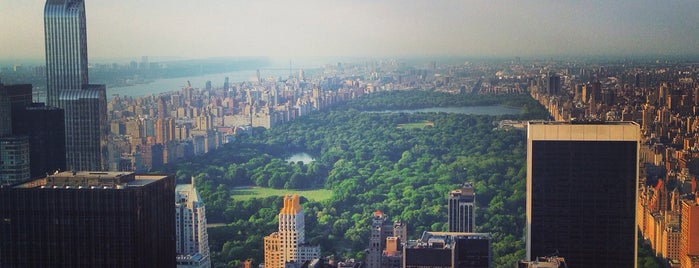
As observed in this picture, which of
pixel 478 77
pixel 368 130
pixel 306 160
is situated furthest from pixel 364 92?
pixel 478 77

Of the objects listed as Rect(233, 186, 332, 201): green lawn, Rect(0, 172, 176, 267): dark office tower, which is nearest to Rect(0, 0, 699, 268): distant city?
Rect(0, 172, 176, 267): dark office tower

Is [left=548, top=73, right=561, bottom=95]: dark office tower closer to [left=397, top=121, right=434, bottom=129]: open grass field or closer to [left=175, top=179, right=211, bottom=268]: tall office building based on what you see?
[left=397, top=121, right=434, bottom=129]: open grass field

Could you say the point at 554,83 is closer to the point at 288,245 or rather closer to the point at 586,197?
the point at 586,197

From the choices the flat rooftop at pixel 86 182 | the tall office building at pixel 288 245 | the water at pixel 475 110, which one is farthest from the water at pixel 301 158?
the flat rooftop at pixel 86 182

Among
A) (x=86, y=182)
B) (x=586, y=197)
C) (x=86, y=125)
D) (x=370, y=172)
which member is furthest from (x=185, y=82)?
(x=86, y=182)

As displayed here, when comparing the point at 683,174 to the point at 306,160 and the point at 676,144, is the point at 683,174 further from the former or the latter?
the point at 306,160
